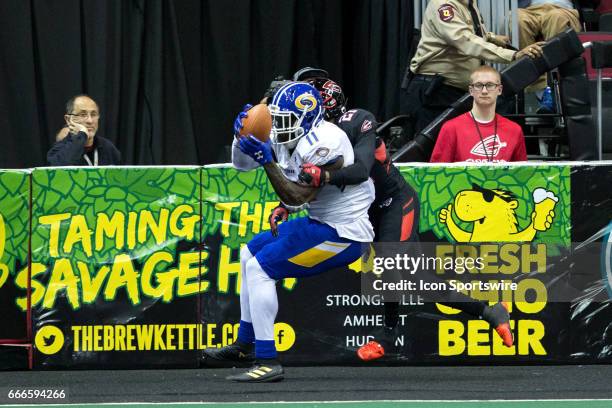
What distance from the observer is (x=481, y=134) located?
1041 cm

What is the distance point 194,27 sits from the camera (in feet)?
42.3

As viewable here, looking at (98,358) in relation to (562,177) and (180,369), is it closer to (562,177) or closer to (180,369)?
(180,369)

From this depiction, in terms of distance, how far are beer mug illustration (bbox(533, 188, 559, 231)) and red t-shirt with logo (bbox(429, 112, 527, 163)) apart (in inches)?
26.7

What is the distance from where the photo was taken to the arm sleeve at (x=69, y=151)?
1008 cm

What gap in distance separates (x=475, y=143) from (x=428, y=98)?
125 centimetres

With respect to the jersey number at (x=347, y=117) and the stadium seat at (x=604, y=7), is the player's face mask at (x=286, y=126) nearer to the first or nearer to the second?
the jersey number at (x=347, y=117)

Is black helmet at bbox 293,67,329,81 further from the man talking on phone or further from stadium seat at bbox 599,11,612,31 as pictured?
stadium seat at bbox 599,11,612,31

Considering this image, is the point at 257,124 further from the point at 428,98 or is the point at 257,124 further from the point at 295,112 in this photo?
the point at 428,98

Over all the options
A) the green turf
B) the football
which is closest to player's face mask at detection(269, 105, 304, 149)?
the football

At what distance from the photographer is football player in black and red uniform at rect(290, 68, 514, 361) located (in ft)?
29.5

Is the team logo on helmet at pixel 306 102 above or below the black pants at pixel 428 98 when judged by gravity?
below

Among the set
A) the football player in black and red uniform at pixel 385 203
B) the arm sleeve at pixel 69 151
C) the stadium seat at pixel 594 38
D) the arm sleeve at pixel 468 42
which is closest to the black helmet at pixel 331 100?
the football player in black and red uniform at pixel 385 203

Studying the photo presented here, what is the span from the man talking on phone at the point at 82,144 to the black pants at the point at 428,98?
2.55 metres

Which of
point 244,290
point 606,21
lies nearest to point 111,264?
point 244,290
